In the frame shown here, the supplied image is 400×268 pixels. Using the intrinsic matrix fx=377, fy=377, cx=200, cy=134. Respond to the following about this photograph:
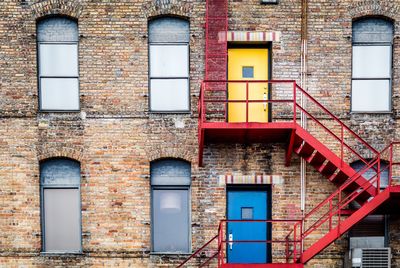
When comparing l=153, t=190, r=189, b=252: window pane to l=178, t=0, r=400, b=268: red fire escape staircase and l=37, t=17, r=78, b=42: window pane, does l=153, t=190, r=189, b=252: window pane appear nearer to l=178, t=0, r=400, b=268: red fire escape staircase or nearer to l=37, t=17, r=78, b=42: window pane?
l=178, t=0, r=400, b=268: red fire escape staircase

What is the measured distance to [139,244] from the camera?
8.95 meters

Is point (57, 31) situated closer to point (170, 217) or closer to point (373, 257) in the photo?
point (170, 217)

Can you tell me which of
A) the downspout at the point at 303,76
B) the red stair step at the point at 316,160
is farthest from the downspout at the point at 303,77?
the red stair step at the point at 316,160

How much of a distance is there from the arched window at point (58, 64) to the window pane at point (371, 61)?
6748 mm

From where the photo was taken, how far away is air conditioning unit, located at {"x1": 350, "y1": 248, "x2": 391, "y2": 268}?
27.6 feet

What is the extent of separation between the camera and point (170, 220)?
917 centimetres

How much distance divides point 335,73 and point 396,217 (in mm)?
3693

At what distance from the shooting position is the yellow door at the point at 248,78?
9.07m

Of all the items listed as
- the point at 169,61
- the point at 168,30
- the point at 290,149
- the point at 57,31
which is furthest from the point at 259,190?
the point at 57,31

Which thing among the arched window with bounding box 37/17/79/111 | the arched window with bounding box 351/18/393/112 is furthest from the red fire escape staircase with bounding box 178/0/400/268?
the arched window with bounding box 37/17/79/111

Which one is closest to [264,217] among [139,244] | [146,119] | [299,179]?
[299,179]

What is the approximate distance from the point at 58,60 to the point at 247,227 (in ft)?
20.0

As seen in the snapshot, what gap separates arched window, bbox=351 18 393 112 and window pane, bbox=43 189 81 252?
7167 millimetres

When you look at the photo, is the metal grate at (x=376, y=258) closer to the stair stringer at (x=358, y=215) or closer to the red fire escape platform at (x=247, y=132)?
the stair stringer at (x=358, y=215)
